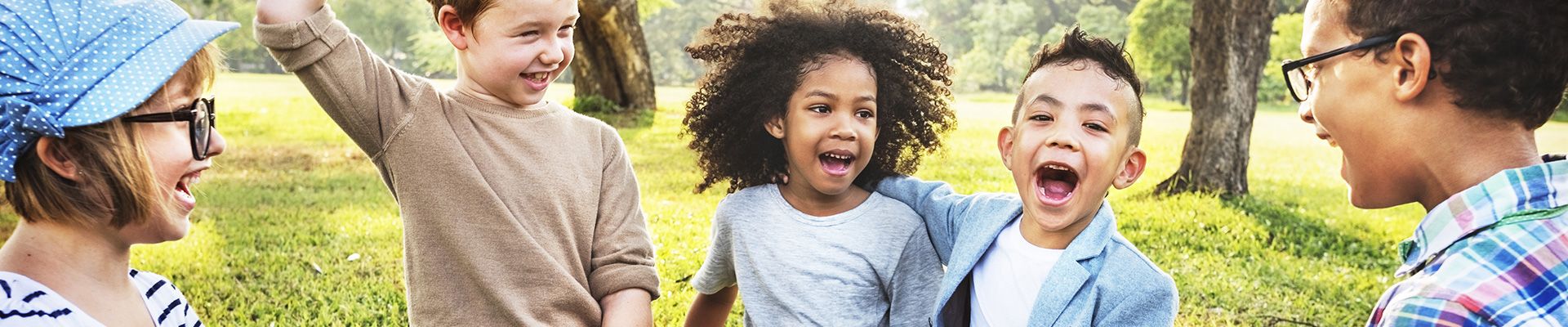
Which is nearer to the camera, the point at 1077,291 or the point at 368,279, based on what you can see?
the point at 1077,291

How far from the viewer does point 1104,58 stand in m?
2.64

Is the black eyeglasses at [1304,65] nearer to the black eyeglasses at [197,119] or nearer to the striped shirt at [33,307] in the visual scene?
the black eyeglasses at [197,119]

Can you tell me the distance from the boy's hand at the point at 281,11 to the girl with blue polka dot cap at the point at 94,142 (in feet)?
0.61

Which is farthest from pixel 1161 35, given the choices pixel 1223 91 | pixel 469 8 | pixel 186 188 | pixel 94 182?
pixel 94 182

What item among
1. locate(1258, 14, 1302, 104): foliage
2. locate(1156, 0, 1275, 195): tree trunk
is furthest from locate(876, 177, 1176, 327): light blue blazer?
locate(1258, 14, 1302, 104): foliage

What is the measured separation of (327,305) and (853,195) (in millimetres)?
2946

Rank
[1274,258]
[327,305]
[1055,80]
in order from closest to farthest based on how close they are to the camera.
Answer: [1055,80] < [327,305] < [1274,258]

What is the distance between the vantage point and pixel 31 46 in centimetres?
177

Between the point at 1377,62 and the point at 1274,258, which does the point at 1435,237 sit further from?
the point at 1274,258

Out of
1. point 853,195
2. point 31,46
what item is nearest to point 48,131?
point 31,46

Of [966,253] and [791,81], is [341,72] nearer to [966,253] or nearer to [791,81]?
[791,81]

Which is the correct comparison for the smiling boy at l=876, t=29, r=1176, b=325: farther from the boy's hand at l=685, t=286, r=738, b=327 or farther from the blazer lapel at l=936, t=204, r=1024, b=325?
the boy's hand at l=685, t=286, r=738, b=327

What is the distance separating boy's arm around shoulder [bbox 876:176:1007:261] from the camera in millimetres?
2832

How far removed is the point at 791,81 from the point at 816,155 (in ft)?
0.78
